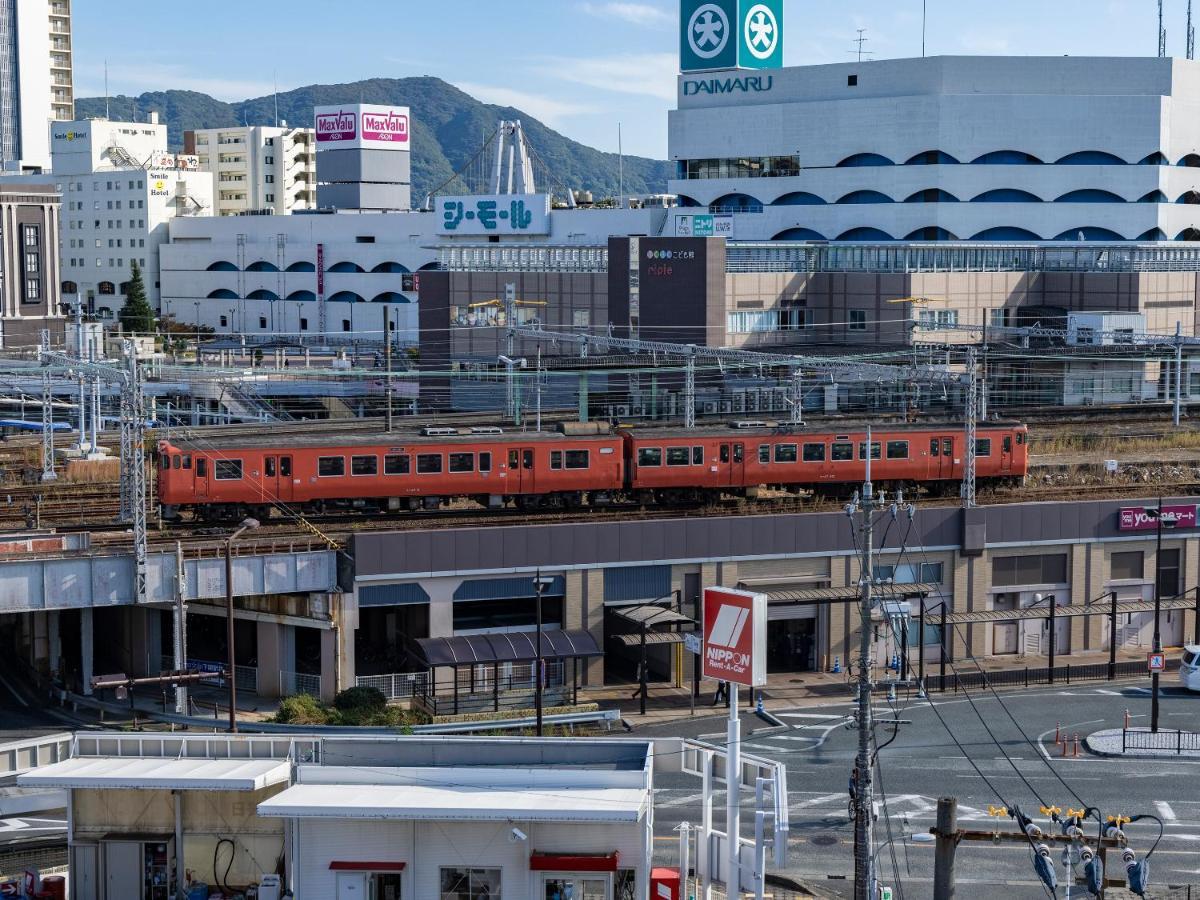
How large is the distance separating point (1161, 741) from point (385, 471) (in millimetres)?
19545

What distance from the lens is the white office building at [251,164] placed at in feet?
481

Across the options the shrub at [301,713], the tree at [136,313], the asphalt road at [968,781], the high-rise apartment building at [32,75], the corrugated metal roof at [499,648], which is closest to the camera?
the asphalt road at [968,781]

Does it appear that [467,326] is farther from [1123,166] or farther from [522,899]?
[522,899]

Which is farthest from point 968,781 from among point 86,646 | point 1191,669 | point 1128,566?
point 86,646

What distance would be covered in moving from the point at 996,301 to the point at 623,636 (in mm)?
45412

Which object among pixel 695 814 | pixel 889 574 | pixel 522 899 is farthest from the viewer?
pixel 889 574

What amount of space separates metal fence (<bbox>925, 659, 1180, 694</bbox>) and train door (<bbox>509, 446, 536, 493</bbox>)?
37.5 ft

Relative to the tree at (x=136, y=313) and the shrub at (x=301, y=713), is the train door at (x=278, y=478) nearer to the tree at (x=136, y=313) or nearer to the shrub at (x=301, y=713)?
the shrub at (x=301, y=713)

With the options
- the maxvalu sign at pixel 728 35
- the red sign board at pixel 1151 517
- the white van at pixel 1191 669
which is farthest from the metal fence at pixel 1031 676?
the maxvalu sign at pixel 728 35

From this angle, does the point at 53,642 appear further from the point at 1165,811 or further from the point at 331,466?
the point at 1165,811

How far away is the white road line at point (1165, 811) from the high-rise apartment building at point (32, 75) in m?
138

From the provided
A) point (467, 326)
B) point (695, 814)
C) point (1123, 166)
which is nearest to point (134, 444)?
point (695, 814)

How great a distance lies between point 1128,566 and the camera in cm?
4341

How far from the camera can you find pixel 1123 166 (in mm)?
89188
